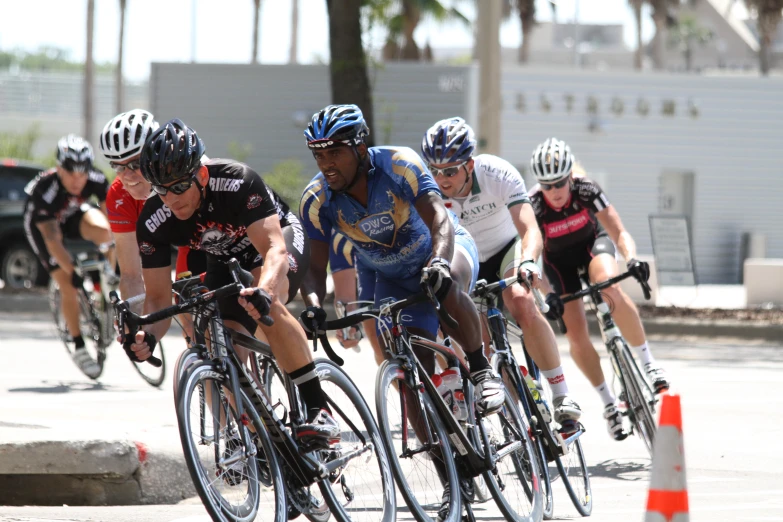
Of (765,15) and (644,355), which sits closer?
(644,355)

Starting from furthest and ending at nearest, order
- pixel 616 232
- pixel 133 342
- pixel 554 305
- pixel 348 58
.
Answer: pixel 348 58 → pixel 616 232 → pixel 554 305 → pixel 133 342

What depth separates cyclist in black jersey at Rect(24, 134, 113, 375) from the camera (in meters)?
11.1

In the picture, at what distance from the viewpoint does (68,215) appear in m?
11.4

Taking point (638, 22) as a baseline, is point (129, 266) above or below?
below

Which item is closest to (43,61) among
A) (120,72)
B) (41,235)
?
(120,72)

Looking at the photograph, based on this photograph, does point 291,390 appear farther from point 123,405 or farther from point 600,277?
point 123,405

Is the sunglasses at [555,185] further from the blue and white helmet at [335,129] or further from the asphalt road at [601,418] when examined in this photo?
the blue and white helmet at [335,129]

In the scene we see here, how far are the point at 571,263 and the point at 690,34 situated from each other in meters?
99.8

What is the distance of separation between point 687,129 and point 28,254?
58.6 ft

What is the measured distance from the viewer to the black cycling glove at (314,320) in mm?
5449

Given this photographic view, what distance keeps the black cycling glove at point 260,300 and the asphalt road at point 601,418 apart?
1542 millimetres

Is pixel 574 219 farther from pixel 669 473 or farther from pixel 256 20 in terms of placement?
pixel 256 20

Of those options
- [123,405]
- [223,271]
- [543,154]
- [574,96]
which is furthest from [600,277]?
[574,96]

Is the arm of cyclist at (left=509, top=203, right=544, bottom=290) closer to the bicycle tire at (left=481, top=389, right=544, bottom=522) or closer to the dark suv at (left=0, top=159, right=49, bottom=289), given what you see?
the bicycle tire at (left=481, top=389, right=544, bottom=522)
